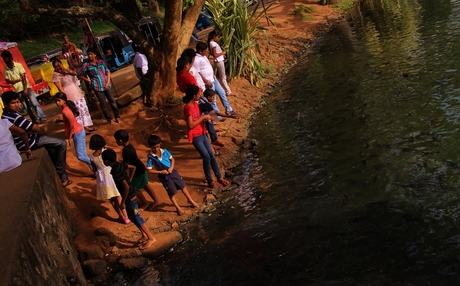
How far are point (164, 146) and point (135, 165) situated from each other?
9.18 ft

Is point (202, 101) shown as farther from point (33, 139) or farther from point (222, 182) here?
point (33, 139)

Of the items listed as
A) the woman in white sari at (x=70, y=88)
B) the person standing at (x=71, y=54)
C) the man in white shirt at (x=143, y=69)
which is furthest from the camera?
the person standing at (x=71, y=54)

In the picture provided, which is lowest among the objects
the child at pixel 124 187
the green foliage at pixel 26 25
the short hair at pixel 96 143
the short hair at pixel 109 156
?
the child at pixel 124 187

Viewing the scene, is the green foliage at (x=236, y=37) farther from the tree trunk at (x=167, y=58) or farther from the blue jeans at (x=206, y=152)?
the blue jeans at (x=206, y=152)

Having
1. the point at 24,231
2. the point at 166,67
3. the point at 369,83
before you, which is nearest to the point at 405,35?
the point at 369,83

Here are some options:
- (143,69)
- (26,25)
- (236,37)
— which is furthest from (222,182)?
(26,25)

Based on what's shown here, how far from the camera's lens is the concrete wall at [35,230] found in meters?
3.93

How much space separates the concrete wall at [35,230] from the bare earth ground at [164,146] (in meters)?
0.55

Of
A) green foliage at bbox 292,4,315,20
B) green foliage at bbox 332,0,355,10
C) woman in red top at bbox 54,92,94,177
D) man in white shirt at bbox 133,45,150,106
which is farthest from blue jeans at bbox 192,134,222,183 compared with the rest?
green foliage at bbox 332,0,355,10

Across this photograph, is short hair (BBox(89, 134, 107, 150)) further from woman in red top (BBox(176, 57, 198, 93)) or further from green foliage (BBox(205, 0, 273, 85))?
green foliage (BBox(205, 0, 273, 85))

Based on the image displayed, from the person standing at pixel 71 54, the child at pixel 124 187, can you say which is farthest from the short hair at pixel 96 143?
the person standing at pixel 71 54

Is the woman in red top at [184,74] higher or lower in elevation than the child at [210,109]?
higher

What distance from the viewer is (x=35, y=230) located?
475cm

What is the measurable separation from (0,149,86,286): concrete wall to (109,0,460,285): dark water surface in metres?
1.14
